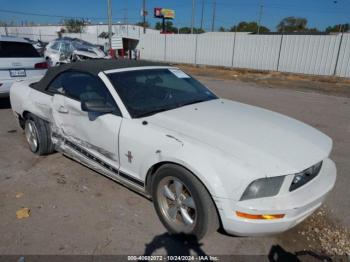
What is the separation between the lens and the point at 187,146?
7.98 ft

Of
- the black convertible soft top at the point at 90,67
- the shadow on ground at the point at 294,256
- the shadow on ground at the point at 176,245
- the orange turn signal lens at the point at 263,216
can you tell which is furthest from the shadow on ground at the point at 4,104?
the shadow on ground at the point at 294,256

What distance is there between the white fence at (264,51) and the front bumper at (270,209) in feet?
54.5

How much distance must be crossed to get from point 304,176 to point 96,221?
81.0 inches

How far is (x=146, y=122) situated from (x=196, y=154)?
0.69 metres

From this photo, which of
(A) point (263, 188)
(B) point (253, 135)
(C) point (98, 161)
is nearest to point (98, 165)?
(C) point (98, 161)

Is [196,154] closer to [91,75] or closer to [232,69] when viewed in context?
[91,75]

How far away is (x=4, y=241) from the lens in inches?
104

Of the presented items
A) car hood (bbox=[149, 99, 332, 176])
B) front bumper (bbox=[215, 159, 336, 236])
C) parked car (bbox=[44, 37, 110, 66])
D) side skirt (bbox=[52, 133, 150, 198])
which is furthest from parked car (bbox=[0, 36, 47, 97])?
parked car (bbox=[44, 37, 110, 66])

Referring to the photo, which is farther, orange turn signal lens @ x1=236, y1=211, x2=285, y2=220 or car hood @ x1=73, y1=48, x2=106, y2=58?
car hood @ x1=73, y1=48, x2=106, y2=58

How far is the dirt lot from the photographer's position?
2.61 meters

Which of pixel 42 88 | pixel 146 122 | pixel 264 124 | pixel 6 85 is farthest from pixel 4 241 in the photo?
pixel 6 85

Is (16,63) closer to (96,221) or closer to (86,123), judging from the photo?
(86,123)

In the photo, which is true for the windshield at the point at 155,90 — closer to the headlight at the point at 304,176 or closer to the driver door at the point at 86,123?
the driver door at the point at 86,123

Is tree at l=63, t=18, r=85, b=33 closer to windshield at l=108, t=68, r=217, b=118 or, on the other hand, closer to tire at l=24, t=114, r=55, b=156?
tire at l=24, t=114, r=55, b=156
